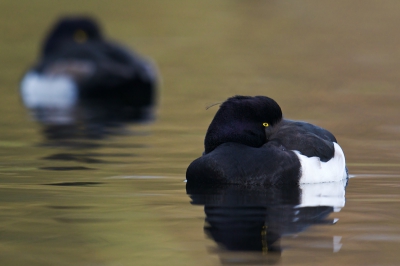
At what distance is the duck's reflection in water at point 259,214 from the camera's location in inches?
223

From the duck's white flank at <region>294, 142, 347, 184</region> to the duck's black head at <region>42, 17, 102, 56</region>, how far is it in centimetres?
998

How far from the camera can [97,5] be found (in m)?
29.1

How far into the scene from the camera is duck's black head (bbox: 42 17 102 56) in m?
17.6

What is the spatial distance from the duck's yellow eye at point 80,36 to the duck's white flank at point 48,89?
1.28m

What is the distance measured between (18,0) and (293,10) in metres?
9.49

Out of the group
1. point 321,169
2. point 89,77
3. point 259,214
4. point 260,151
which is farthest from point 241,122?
point 89,77

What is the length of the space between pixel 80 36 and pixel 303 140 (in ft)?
33.9

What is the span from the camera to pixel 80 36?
1772cm

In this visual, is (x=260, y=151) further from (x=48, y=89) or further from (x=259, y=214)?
(x=48, y=89)

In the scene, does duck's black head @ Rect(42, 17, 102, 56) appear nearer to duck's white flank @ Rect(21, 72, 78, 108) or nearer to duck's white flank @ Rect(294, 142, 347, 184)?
duck's white flank @ Rect(21, 72, 78, 108)

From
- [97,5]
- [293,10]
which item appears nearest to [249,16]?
[293,10]

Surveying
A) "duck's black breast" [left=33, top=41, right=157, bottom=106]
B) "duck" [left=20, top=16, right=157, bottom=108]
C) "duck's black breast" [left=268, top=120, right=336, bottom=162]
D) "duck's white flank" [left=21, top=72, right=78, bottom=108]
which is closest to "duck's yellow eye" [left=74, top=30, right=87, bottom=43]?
"duck" [left=20, top=16, right=157, bottom=108]

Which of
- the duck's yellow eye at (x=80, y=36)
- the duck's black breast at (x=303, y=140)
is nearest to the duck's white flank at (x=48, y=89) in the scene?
the duck's yellow eye at (x=80, y=36)

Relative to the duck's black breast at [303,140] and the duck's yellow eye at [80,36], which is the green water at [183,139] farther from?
the duck's yellow eye at [80,36]
